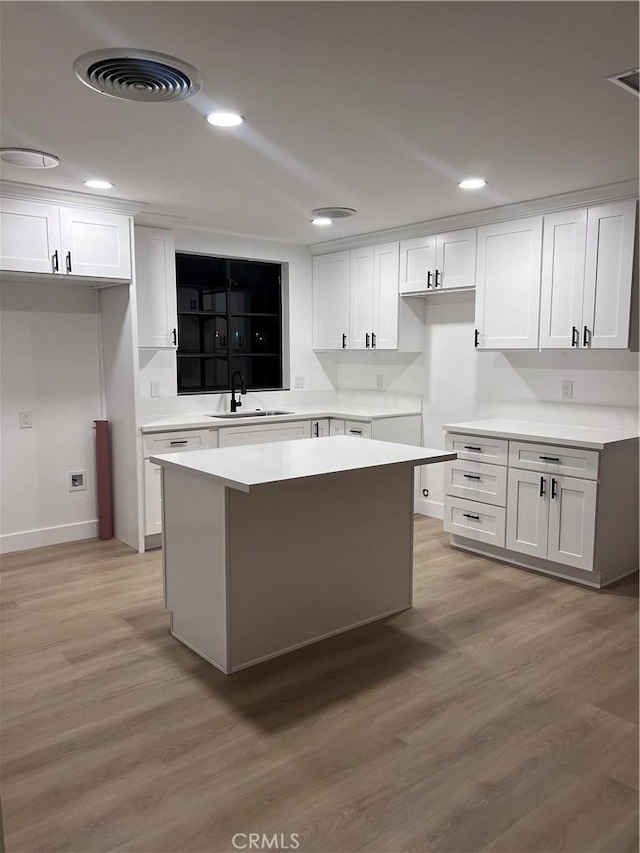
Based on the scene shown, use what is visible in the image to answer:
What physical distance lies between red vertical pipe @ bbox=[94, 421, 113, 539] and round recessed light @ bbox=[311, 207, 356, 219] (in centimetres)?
218

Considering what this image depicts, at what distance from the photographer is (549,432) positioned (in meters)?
4.14

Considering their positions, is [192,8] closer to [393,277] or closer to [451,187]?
[451,187]

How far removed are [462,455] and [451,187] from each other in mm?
1759

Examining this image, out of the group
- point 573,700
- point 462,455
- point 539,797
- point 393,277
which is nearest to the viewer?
point 539,797

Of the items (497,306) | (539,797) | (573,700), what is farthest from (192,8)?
(497,306)

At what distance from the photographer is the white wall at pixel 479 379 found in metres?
4.26

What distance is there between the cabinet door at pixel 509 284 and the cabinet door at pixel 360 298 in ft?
3.74

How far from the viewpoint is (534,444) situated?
408 centimetres

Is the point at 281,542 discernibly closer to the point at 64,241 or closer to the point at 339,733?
the point at 339,733

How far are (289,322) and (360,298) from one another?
2.52 ft

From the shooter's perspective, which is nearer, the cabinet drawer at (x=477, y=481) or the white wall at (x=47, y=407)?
the cabinet drawer at (x=477, y=481)

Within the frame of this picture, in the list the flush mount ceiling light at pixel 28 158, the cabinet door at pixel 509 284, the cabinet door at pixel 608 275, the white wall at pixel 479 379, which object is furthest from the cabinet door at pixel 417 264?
the flush mount ceiling light at pixel 28 158

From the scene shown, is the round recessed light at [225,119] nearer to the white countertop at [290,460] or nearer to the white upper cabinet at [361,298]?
the white countertop at [290,460]

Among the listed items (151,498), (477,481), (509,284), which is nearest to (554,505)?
(477,481)
